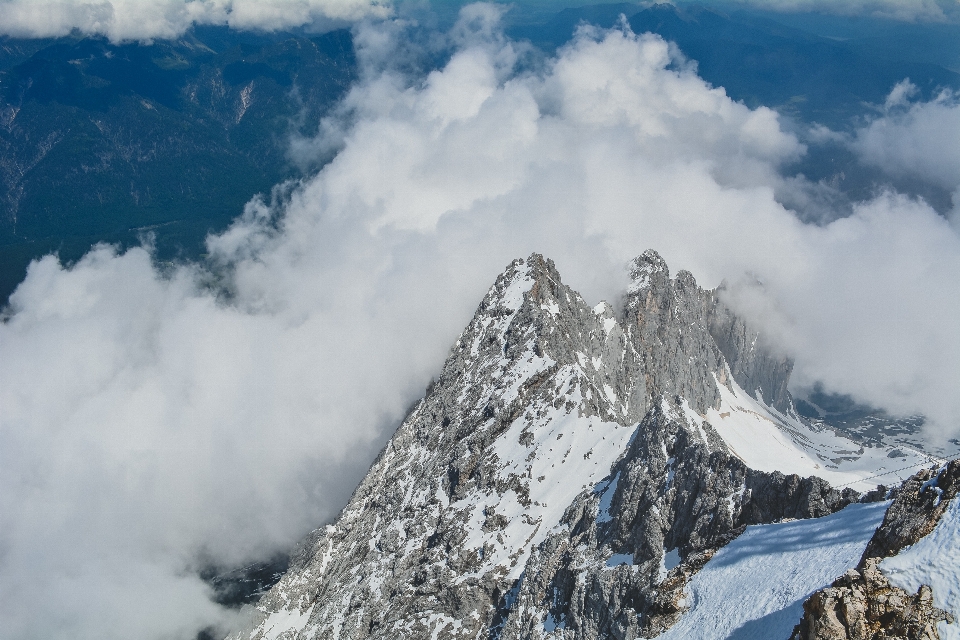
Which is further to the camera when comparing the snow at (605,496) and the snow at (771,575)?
the snow at (605,496)

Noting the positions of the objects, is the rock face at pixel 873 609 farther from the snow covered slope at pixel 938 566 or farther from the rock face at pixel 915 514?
the snow covered slope at pixel 938 566

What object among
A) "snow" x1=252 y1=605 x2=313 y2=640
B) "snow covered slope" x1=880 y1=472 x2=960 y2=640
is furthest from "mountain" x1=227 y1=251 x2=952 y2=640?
"snow covered slope" x1=880 y1=472 x2=960 y2=640

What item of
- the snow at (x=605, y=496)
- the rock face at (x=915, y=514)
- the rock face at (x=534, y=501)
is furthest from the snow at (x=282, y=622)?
the rock face at (x=915, y=514)

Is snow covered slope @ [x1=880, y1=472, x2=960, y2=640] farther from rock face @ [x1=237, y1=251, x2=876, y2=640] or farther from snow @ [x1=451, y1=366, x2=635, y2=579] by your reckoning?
snow @ [x1=451, y1=366, x2=635, y2=579]

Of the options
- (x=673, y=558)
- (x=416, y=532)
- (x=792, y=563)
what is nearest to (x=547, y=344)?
(x=416, y=532)

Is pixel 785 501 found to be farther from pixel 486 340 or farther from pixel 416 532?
pixel 486 340
